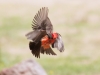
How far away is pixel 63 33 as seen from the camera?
445cm

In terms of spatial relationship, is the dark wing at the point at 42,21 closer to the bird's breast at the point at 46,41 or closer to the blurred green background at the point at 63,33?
the bird's breast at the point at 46,41

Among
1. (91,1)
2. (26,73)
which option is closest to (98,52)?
(91,1)

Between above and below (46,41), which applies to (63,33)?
above

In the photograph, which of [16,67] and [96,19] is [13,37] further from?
[16,67]

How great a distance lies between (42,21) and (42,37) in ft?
0.23

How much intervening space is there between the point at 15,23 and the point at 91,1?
1.07 metres

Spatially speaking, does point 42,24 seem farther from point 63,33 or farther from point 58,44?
point 63,33

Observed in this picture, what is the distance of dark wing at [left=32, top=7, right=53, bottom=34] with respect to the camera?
142cm

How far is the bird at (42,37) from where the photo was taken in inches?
53.6

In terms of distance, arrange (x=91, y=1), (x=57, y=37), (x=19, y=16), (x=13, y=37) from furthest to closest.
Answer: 1. (x=91, y=1)
2. (x=19, y=16)
3. (x=13, y=37)
4. (x=57, y=37)

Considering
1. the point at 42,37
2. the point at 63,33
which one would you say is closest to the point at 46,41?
the point at 42,37

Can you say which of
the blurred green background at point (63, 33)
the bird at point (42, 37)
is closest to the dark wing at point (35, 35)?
the bird at point (42, 37)

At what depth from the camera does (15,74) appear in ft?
Answer: 7.26

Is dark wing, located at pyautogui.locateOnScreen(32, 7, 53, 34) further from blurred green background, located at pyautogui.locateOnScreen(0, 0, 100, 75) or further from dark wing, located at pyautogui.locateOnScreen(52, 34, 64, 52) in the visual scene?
blurred green background, located at pyautogui.locateOnScreen(0, 0, 100, 75)
